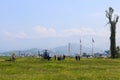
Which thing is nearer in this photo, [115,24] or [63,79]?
[63,79]

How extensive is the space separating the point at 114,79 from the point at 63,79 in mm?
4108

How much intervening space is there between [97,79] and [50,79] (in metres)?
3.63

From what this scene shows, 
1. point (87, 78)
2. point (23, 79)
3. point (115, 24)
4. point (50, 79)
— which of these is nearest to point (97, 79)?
point (87, 78)

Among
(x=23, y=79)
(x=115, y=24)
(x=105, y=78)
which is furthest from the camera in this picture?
(x=115, y=24)

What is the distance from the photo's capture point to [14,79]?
31281mm

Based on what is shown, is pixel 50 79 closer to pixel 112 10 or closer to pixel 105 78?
pixel 105 78

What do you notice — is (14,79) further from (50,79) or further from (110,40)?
(110,40)

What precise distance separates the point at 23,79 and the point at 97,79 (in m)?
5.72

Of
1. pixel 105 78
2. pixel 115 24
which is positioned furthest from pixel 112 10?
pixel 105 78

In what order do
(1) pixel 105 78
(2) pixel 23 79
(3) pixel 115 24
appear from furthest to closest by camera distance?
(3) pixel 115 24 < (1) pixel 105 78 < (2) pixel 23 79

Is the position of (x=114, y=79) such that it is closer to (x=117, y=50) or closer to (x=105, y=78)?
(x=105, y=78)

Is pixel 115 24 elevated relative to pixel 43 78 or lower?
elevated

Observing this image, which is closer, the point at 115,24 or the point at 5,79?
the point at 5,79

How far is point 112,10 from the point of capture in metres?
109
